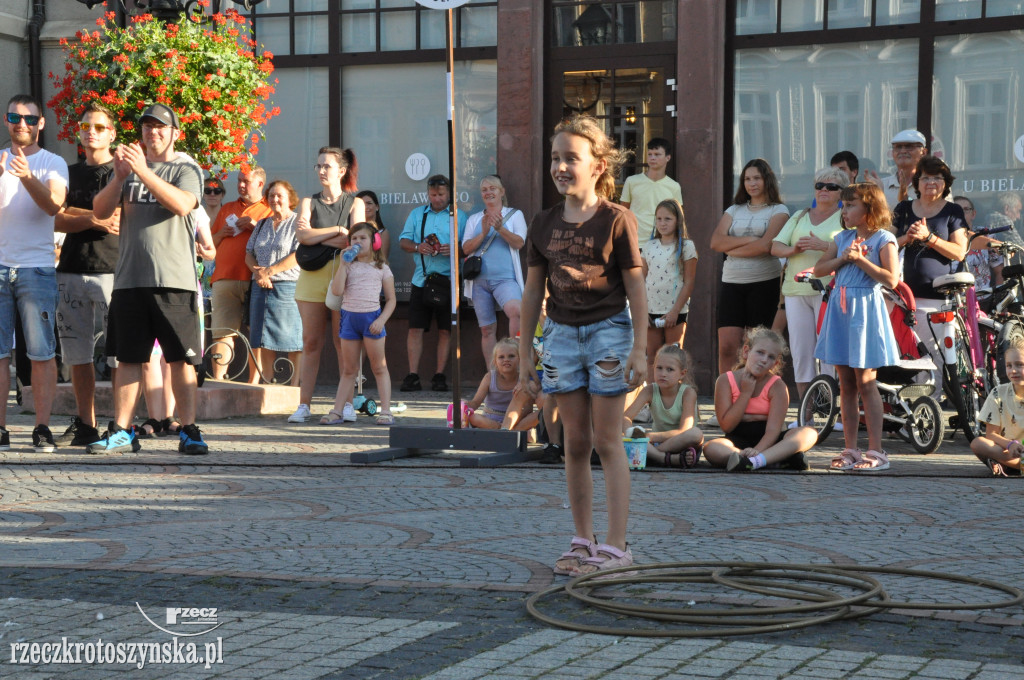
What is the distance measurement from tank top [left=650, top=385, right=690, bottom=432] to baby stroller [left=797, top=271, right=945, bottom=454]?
1.03 m

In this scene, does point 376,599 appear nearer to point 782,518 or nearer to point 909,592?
point 909,592

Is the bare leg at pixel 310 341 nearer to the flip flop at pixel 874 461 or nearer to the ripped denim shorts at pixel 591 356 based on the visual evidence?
the flip flop at pixel 874 461

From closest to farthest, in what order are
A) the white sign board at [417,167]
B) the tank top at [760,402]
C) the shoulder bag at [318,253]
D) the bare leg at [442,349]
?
the tank top at [760,402]
the shoulder bag at [318,253]
the bare leg at [442,349]
the white sign board at [417,167]

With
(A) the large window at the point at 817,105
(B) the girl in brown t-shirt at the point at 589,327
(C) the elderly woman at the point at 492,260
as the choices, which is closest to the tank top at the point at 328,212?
(C) the elderly woman at the point at 492,260

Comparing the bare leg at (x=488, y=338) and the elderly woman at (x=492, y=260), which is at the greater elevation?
the elderly woman at (x=492, y=260)

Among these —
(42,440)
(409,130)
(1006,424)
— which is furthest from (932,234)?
(409,130)

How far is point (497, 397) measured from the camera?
9.65 metres

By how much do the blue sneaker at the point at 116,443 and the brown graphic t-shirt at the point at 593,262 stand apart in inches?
177

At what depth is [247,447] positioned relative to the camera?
9.38 m

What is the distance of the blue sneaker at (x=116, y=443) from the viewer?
350 inches

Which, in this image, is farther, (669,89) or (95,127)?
(669,89)

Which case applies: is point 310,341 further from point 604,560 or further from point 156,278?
point 604,560

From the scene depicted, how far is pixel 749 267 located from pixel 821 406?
4.83 feet

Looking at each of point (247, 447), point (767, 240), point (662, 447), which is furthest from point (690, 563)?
point (767, 240)
